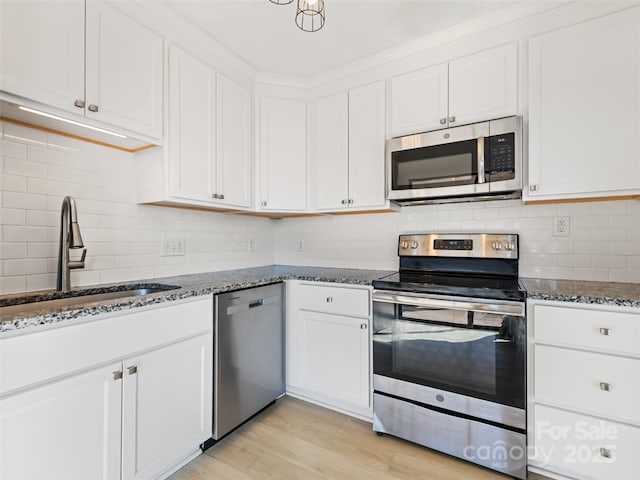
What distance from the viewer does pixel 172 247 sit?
2.17 meters

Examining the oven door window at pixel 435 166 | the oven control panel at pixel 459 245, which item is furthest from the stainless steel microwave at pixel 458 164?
the oven control panel at pixel 459 245

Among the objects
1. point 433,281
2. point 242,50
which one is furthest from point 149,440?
point 242,50

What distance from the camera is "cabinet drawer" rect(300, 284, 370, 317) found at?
6.44ft

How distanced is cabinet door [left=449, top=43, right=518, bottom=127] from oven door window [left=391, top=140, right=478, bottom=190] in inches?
7.1

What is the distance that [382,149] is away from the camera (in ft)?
7.19

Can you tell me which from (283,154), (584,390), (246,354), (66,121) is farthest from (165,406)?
(584,390)

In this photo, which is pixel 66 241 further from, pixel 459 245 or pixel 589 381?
pixel 589 381

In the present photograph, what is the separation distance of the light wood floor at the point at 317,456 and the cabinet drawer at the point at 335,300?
0.71 m

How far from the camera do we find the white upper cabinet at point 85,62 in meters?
1.23

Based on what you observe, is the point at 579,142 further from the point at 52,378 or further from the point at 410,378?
the point at 52,378

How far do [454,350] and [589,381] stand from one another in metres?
0.56

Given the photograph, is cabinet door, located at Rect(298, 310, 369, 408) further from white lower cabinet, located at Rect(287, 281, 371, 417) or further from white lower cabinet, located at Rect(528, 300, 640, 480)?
white lower cabinet, located at Rect(528, 300, 640, 480)

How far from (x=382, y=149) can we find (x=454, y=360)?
4.62 ft

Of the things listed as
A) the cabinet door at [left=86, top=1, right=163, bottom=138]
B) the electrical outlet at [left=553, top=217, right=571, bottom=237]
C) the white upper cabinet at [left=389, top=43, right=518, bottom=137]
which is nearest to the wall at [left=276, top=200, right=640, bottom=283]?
the electrical outlet at [left=553, top=217, right=571, bottom=237]
